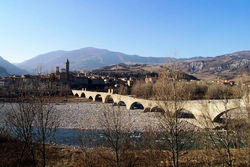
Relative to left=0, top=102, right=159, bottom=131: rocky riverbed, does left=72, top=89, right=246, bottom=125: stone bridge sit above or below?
above

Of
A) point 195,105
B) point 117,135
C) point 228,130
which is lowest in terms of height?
point 195,105

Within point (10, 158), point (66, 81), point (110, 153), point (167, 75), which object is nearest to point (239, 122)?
point (167, 75)

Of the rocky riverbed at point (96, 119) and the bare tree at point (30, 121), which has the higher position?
the bare tree at point (30, 121)

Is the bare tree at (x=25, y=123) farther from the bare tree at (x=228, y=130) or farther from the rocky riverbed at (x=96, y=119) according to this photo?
the bare tree at (x=228, y=130)

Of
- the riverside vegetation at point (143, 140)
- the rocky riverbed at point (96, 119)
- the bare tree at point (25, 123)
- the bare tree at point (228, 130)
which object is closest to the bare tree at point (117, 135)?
the riverside vegetation at point (143, 140)

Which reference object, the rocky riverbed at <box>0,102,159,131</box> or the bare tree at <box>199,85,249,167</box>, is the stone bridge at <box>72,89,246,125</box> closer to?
the bare tree at <box>199,85,249,167</box>

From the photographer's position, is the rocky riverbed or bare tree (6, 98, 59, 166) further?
the rocky riverbed

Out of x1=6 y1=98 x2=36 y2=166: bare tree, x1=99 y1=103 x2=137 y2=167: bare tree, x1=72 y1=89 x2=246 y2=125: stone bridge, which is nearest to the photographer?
x1=6 y1=98 x2=36 y2=166: bare tree

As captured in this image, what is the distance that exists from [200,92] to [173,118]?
4147cm

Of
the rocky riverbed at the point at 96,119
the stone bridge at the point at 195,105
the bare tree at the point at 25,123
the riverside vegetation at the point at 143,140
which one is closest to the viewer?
the bare tree at the point at 25,123

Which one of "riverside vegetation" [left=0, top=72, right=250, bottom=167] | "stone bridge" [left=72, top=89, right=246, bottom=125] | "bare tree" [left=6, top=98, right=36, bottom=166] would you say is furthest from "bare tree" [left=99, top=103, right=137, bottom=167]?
"bare tree" [left=6, top=98, right=36, bottom=166]

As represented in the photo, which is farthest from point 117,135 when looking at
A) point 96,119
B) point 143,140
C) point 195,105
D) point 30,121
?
point 195,105

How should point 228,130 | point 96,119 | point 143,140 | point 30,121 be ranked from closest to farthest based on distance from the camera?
point 30,121
point 228,130
point 143,140
point 96,119

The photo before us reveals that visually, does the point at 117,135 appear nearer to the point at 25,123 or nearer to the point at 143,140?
the point at 25,123
